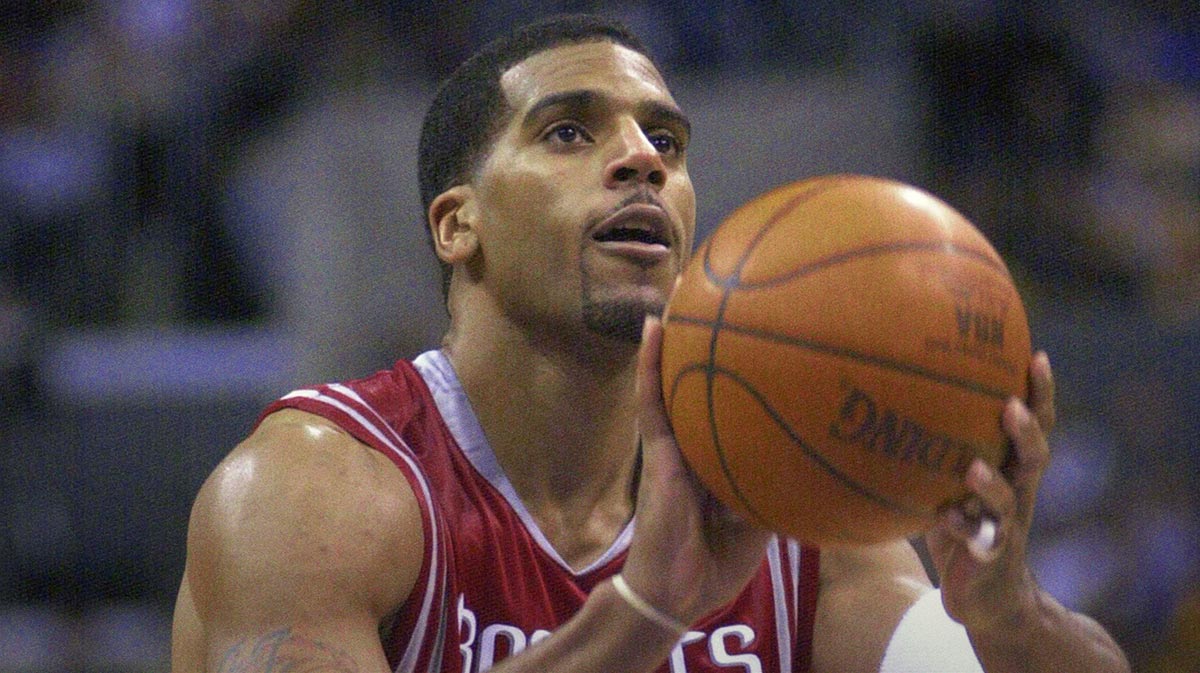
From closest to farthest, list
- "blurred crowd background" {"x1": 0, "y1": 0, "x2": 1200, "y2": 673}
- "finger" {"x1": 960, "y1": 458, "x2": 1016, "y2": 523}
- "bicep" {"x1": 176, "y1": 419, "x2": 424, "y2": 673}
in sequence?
"finger" {"x1": 960, "y1": 458, "x2": 1016, "y2": 523}
"bicep" {"x1": 176, "y1": 419, "x2": 424, "y2": 673}
"blurred crowd background" {"x1": 0, "y1": 0, "x2": 1200, "y2": 673}

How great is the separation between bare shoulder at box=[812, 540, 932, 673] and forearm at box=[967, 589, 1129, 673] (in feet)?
1.47

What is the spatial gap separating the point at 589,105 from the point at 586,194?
0.24 meters

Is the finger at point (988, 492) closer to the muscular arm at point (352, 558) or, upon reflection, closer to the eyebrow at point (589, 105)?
the muscular arm at point (352, 558)

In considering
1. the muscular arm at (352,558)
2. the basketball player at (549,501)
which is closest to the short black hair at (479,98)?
the basketball player at (549,501)

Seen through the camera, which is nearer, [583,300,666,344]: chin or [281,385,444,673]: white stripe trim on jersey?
[281,385,444,673]: white stripe trim on jersey

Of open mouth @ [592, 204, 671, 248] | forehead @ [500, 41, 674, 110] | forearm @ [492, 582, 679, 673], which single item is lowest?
forearm @ [492, 582, 679, 673]

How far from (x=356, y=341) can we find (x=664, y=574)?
5.83 metres

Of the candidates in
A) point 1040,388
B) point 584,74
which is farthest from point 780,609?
point 584,74

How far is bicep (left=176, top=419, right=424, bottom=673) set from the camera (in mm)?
2988

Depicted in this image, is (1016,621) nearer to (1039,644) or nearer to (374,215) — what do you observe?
(1039,644)

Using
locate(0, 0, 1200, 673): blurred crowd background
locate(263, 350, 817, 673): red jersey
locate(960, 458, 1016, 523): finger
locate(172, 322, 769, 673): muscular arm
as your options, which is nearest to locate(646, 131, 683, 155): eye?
locate(263, 350, 817, 673): red jersey

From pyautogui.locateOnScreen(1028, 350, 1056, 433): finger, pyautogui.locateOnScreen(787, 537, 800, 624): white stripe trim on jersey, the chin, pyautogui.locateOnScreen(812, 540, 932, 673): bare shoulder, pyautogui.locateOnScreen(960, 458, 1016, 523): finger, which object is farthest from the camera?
pyautogui.locateOnScreen(787, 537, 800, 624): white stripe trim on jersey

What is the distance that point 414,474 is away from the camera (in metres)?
3.39

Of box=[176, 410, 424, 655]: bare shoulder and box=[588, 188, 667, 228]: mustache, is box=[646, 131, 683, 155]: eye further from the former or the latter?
box=[176, 410, 424, 655]: bare shoulder
